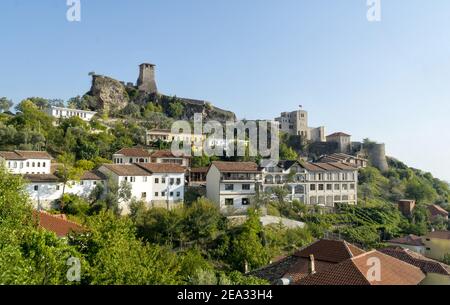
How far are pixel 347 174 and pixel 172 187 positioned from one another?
2700 cm

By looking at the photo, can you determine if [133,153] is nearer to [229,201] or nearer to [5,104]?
[229,201]

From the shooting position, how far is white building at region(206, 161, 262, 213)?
40.8 meters

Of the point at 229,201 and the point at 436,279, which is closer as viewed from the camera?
the point at 436,279

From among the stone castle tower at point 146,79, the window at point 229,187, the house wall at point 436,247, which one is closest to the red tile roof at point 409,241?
the house wall at point 436,247

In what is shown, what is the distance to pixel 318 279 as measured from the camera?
16234 mm

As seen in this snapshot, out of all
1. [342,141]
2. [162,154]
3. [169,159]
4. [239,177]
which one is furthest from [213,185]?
[342,141]

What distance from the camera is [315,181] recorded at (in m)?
51.2

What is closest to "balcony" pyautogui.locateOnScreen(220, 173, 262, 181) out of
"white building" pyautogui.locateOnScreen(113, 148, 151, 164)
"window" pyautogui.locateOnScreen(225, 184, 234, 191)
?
"window" pyautogui.locateOnScreen(225, 184, 234, 191)

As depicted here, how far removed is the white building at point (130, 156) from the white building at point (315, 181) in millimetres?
15171

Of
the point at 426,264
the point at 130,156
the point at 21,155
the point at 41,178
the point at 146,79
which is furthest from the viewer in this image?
the point at 146,79

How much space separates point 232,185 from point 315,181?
14930 mm

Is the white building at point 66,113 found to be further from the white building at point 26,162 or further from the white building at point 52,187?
the white building at point 52,187

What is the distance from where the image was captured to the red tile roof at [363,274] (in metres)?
15.6
